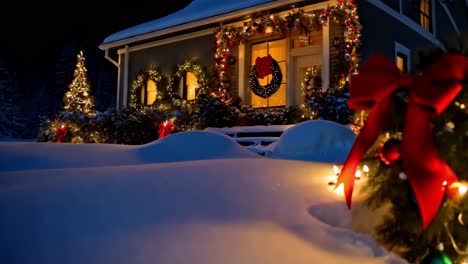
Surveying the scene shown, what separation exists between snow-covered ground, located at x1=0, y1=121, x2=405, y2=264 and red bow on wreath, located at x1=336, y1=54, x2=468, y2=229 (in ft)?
1.16

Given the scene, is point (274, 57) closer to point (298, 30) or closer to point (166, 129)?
point (298, 30)

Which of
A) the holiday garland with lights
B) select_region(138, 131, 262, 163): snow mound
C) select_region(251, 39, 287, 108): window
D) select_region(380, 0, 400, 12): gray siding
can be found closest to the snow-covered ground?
select_region(138, 131, 262, 163): snow mound

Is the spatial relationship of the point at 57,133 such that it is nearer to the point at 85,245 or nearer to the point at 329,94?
the point at 329,94

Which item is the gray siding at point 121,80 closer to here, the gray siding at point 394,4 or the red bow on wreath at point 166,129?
the red bow on wreath at point 166,129

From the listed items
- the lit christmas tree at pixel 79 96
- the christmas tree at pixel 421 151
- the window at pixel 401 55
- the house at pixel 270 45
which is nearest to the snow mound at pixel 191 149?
the christmas tree at pixel 421 151

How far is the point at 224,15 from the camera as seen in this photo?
33.0ft

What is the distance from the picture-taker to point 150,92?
12938 mm

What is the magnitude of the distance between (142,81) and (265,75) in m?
4.55

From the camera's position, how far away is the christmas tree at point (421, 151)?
153cm

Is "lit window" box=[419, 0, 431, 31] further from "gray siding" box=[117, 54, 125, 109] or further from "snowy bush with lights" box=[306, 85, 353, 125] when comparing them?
"gray siding" box=[117, 54, 125, 109]

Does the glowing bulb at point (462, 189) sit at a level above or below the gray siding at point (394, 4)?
below

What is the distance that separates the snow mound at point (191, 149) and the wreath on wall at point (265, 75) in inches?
251

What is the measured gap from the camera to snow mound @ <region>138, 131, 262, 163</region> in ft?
12.3

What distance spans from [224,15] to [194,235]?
30.1 ft
